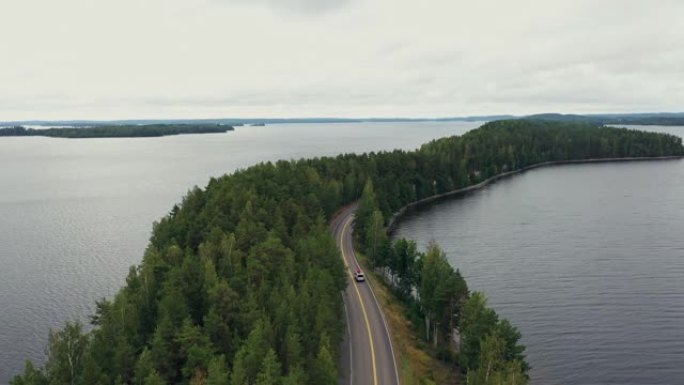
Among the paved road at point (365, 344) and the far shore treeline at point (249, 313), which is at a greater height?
the far shore treeline at point (249, 313)

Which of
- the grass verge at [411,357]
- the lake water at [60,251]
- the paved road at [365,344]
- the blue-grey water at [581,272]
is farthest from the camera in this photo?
the lake water at [60,251]

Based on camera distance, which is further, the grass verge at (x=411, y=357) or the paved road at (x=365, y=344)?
the grass verge at (x=411, y=357)

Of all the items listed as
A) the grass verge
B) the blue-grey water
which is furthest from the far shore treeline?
the blue-grey water

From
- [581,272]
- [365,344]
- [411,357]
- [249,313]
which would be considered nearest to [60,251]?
[249,313]

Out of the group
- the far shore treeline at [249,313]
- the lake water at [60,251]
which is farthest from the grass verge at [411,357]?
the lake water at [60,251]

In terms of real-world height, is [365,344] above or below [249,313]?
below

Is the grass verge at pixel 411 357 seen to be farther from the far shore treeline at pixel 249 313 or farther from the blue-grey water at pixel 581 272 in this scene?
the blue-grey water at pixel 581 272

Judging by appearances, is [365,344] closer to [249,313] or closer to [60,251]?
[249,313]
